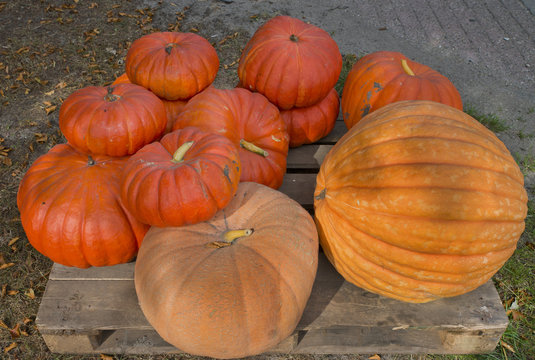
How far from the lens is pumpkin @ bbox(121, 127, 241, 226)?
6.11 feet

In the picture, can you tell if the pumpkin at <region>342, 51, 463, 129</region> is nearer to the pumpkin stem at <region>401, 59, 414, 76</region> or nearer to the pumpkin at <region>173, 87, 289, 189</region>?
the pumpkin stem at <region>401, 59, 414, 76</region>

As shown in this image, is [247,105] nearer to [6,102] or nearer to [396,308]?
[396,308]

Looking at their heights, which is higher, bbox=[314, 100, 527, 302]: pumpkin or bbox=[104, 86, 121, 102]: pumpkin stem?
bbox=[104, 86, 121, 102]: pumpkin stem

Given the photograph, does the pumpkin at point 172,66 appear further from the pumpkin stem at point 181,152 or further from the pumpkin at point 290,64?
the pumpkin stem at point 181,152

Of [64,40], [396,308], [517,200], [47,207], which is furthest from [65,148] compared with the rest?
[64,40]

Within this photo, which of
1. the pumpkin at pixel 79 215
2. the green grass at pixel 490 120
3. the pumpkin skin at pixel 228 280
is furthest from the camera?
the green grass at pixel 490 120

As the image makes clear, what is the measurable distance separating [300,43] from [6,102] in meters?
3.64

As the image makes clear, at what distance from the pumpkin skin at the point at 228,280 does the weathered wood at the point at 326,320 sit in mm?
295

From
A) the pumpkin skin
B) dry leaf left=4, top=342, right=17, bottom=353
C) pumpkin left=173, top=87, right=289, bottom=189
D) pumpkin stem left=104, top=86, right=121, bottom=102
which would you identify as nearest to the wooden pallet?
the pumpkin skin

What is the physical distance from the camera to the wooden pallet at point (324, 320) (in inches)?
83.8

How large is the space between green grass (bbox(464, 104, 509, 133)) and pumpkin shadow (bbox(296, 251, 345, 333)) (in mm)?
2768

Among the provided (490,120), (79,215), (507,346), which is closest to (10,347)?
(79,215)

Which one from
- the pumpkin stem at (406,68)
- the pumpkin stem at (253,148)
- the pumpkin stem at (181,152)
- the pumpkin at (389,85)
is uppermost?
the pumpkin stem at (181,152)

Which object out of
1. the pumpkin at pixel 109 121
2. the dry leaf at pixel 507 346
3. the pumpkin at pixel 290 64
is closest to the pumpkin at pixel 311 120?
the pumpkin at pixel 290 64
